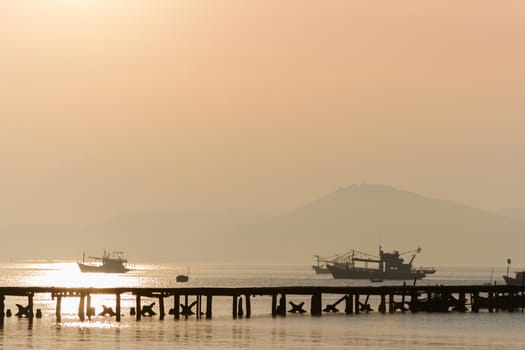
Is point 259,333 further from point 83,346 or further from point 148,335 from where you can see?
point 83,346

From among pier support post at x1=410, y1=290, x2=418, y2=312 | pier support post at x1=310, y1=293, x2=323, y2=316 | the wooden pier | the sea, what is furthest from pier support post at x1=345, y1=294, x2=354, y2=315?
pier support post at x1=410, y1=290, x2=418, y2=312

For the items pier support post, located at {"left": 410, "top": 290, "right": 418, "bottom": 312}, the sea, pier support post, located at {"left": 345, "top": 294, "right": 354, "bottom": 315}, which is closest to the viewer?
the sea

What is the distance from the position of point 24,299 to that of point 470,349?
109 meters

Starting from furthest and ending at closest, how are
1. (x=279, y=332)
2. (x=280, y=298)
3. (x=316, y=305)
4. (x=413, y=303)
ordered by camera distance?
1. (x=413, y=303)
2. (x=280, y=298)
3. (x=316, y=305)
4. (x=279, y=332)

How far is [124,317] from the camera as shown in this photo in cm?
12688

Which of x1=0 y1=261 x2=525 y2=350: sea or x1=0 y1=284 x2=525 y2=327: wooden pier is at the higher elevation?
x1=0 y1=284 x2=525 y2=327: wooden pier

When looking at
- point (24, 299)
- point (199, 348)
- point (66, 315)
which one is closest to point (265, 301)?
point (24, 299)

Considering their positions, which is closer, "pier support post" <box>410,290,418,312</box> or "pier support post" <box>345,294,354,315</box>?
"pier support post" <box>345,294,354,315</box>

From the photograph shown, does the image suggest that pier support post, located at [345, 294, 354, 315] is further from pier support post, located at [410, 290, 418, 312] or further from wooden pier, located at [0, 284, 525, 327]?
pier support post, located at [410, 290, 418, 312]

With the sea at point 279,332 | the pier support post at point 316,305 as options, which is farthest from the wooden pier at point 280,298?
the sea at point 279,332

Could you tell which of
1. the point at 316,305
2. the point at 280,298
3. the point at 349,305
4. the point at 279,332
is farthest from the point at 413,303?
the point at 279,332

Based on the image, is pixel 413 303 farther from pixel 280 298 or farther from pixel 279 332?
pixel 279 332

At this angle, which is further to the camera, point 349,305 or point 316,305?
point 349,305

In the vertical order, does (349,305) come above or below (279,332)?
above
